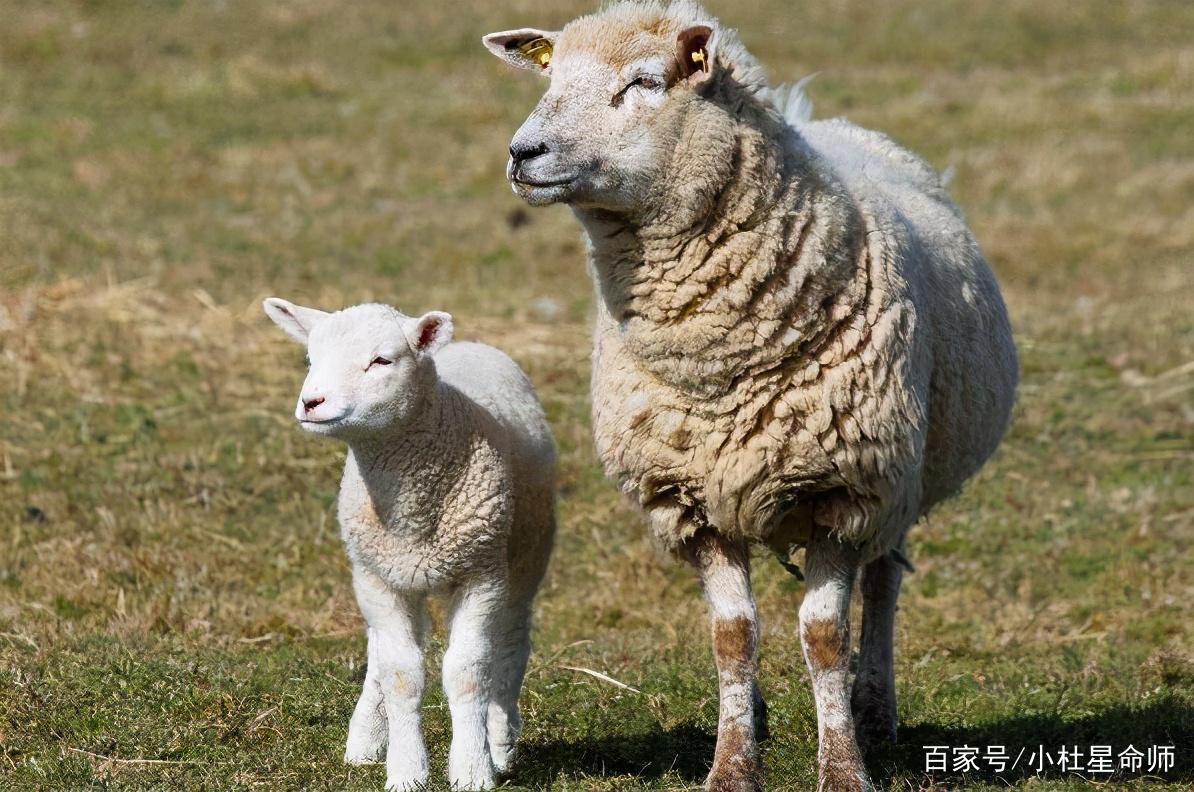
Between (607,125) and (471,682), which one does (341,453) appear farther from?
(607,125)

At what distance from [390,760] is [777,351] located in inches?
75.1

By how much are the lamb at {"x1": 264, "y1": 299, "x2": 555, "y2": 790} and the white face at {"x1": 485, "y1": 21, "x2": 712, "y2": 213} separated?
31.8 inches

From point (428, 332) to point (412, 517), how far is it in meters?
0.64

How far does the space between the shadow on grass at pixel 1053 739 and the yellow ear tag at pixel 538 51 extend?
2.78 metres

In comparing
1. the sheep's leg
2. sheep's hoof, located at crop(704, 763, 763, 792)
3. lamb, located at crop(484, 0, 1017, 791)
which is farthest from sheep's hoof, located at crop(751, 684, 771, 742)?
the sheep's leg

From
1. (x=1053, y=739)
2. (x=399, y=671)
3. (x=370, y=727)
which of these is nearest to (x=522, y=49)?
(x=399, y=671)

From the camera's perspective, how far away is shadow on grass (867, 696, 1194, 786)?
5863 mm

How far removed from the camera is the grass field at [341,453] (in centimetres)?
632

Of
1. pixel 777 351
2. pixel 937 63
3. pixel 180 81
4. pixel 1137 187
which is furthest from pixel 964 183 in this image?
pixel 777 351

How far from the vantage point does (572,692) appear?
686 centimetres

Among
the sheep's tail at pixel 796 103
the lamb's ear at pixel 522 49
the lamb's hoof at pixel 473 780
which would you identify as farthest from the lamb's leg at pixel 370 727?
the sheep's tail at pixel 796 103

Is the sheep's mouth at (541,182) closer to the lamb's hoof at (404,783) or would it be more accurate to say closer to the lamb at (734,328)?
the lamb at (734,328)

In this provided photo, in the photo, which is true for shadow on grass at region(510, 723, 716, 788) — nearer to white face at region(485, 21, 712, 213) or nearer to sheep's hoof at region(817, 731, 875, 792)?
sheep's hoof at region(817, 731, 875, 792)

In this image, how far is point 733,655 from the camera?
17.9 ft
